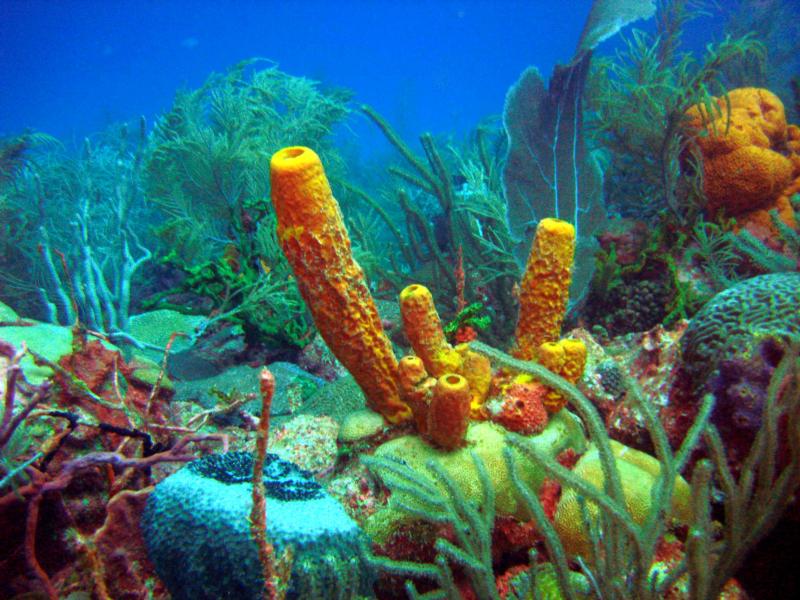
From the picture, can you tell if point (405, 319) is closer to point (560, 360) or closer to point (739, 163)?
point (560, 360)

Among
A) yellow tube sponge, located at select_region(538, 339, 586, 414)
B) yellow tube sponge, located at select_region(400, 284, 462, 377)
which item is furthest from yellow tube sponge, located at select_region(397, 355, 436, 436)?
yellow tube sponge, located at select_region(538, 339, 586, 414)

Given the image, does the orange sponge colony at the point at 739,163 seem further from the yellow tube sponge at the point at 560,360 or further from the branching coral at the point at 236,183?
the branching coral at the point at 236,183

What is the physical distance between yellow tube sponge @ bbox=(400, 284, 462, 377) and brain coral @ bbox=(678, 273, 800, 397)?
135 centimetres

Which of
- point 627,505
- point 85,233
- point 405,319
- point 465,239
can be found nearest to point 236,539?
point 405,319

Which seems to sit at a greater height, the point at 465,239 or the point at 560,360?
the point at 465,239

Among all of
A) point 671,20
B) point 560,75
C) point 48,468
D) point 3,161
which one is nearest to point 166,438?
point 48,468

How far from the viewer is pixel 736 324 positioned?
2.42 metres

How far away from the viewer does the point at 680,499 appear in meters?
2.00

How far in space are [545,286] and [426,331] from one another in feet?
2.34

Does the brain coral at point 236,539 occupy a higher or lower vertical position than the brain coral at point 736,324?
lower

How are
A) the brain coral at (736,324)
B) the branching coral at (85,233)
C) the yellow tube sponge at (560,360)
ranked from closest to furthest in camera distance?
the brain coral at (736,324) < the yellow tube sponge at (560,360) < the branching coral at (85,233)

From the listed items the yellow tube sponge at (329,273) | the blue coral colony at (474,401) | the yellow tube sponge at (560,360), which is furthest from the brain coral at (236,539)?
the yellow tube sponge at (560,360)

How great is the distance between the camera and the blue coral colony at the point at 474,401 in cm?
162

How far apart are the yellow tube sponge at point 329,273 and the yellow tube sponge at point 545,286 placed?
83cm
